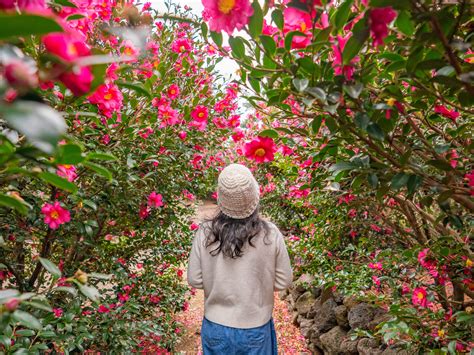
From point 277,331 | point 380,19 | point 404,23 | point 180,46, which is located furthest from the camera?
point 277,331

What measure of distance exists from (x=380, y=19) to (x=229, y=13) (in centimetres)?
28

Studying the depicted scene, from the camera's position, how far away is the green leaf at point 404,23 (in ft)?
1.92

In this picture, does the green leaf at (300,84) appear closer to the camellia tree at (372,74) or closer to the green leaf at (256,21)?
the camellia tree at (372,74)

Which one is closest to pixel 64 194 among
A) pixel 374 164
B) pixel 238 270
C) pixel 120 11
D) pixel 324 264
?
pixel 238 270

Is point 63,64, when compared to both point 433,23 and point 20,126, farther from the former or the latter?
point 433,23

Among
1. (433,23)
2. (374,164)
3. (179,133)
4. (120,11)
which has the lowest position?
(374,164)

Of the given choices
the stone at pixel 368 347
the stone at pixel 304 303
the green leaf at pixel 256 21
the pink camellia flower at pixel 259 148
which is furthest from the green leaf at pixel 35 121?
the stone at pixel 304 303

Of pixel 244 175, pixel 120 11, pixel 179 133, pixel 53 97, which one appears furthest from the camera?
pixel 179 133

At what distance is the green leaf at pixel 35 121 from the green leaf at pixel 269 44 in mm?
511

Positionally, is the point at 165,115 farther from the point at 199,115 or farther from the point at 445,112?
the point at 445,112

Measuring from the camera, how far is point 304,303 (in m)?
4.00

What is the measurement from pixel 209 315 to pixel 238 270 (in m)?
0.27

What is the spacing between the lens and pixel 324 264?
2670mm

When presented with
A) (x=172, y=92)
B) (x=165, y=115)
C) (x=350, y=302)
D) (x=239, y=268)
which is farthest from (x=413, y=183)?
(x=350, y=302)
